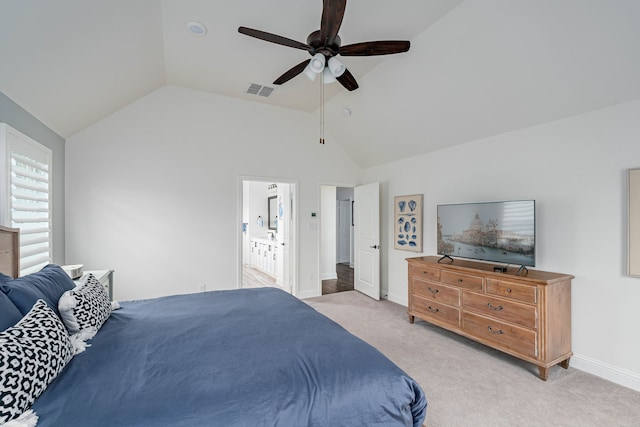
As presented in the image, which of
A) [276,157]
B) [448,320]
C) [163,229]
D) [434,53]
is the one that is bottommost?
[448,320]

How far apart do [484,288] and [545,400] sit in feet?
3.19

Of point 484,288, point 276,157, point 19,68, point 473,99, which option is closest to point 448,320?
point 484,288

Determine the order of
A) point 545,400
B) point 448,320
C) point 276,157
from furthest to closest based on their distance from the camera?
point 276,157, point 448,320, point 545,400

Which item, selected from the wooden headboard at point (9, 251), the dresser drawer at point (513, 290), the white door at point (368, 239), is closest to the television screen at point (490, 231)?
the dresser drawer at point (513, 290)

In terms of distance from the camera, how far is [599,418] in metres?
1.99

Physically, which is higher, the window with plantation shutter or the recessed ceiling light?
the recessed ceiling light

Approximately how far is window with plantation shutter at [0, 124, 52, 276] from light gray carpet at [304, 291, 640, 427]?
3389mm

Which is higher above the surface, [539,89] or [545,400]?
[539,89]

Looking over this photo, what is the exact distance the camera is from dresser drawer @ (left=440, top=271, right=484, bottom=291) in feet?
9.60

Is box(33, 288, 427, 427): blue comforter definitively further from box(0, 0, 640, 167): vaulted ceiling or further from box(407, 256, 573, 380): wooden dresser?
box(0, 0, 640, 167): vaulted ceiling

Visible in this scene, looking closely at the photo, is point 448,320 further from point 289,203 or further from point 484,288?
point 289,203

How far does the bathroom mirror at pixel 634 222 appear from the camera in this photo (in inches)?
89.6

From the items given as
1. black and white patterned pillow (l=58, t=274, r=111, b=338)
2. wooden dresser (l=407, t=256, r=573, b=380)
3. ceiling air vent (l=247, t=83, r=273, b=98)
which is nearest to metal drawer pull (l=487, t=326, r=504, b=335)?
wooden dresser (l=407, t=256, r=573, b=380)

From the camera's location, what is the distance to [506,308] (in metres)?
2.68
